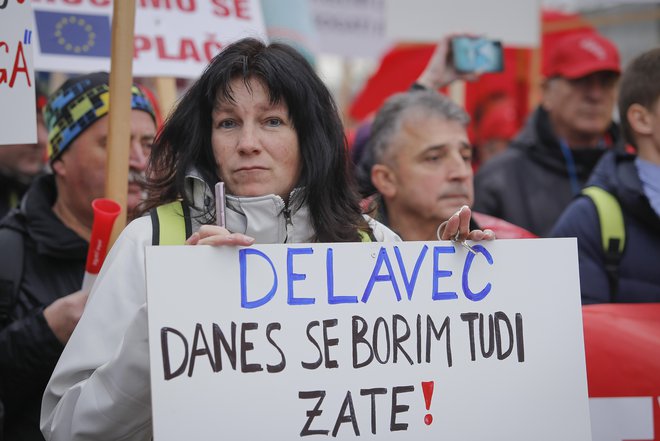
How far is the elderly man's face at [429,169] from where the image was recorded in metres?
3.41

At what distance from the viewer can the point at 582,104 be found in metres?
4.75

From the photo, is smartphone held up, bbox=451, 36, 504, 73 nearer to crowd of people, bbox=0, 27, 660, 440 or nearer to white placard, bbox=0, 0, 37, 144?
crowd of people, bbox=0, 27, 660, 440

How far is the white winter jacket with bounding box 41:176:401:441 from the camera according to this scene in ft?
6.60

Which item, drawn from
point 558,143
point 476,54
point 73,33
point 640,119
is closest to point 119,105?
point 73,33

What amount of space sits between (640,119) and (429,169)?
820 mm

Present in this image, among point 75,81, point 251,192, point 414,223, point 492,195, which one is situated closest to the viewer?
point 251,192

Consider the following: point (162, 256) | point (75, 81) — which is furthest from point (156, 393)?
point (75, 81)

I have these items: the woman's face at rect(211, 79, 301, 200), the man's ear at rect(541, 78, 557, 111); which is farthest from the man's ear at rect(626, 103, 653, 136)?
the woman's face at rect(211, 79, 301, 200)

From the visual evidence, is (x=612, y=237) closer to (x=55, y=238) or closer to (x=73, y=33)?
(x=55, y=238)

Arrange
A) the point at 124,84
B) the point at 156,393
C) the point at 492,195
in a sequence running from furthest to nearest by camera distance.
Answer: the point at 492,195, the point at 124,84, the point at 156,393

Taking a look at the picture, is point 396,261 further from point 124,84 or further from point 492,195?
point 492,195

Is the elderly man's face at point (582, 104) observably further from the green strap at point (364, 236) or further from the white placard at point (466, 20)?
the green strap at point (364, 236)

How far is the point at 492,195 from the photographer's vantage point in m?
4.54

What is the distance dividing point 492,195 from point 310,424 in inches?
109
